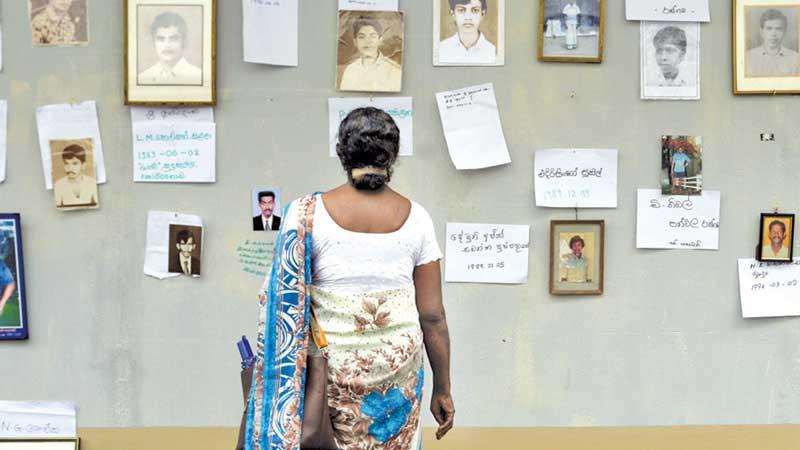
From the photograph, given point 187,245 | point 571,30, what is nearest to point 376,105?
point 571,30

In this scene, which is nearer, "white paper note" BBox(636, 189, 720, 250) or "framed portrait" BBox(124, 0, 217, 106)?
"framed portrait" BBox(124, 0, 217, 106)

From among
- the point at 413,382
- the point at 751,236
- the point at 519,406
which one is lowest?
the point at 519,406

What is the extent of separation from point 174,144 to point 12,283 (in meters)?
0.96

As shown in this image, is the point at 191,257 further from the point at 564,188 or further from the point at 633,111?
the point at 633,111

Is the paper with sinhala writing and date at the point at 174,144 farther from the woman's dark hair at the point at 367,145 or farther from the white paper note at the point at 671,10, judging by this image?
the white paper note at the point at 671,10

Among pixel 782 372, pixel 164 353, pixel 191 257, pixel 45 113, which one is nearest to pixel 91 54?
pixel 45 113

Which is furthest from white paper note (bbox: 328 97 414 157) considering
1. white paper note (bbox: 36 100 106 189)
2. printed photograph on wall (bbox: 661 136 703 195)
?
printed photograph on wall (bbox: 661 136 703 195)

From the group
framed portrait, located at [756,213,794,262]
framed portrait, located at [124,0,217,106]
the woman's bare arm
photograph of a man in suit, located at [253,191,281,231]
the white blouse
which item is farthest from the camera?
framed portrait, located at [756,213,794,262]

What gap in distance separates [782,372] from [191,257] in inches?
109

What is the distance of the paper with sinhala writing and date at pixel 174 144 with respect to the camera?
19.1 ft

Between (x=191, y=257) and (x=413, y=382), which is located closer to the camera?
(x=413, y=382)

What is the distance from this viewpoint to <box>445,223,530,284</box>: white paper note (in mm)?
5895

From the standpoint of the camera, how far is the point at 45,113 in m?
5.81

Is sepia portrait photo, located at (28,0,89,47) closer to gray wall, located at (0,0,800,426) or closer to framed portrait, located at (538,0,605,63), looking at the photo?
gray wall, located at (0,0,800,426)
